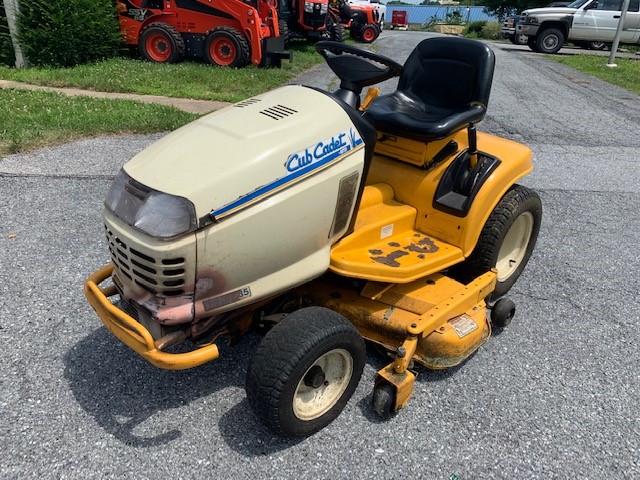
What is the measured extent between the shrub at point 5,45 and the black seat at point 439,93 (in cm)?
857

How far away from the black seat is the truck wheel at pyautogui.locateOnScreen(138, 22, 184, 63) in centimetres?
776

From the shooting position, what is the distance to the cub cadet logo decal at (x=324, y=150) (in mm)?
2012

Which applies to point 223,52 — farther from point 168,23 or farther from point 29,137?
point 29,137

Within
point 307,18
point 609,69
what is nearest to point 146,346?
point 307,18

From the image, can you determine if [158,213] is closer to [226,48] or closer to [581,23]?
[226,48]

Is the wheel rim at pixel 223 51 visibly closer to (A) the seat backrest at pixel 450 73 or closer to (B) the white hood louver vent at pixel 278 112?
(A) the seat backrest at pixel 450 73

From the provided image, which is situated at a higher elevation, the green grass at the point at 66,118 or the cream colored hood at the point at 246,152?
the cream colored hood at the point at 246,152

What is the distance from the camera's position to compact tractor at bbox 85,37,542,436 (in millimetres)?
1879

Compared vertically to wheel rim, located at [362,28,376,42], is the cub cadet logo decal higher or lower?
higher

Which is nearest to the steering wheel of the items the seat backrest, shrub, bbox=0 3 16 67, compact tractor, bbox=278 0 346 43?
the seat backrest

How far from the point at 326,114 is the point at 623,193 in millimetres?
4236

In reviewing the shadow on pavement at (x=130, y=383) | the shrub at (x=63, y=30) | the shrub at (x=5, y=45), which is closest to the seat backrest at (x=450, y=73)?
the shadow on pavement at (x=130, y=383)

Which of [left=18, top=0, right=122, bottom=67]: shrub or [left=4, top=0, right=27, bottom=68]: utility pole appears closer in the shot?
[left=4, top=0, right=27, bottom=68]: utility pole

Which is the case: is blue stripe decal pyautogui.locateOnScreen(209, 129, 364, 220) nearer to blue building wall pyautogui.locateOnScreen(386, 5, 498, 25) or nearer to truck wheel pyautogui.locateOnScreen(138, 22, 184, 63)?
truck wheel pyautogui.locateOnScreen(138, 22, 184, 63)
